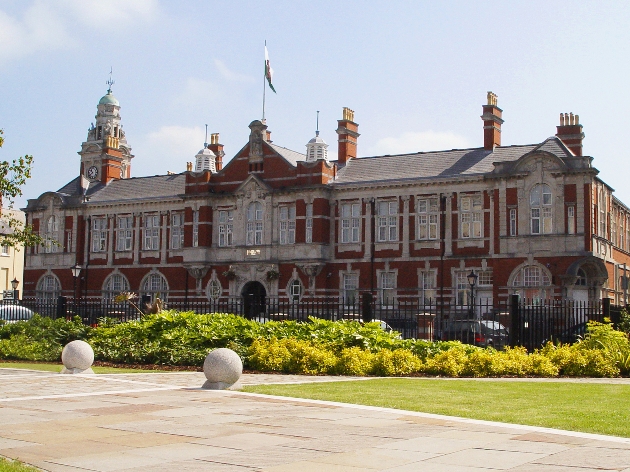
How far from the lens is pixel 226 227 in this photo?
5312cm

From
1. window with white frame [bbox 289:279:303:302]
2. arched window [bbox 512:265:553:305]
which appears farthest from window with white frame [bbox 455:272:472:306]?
window with white frame [bbox 289:279:303:302]

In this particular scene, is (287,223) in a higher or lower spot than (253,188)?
lower

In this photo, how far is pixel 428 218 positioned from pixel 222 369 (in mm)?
32977

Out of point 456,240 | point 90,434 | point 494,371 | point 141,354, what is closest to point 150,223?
point 456,240

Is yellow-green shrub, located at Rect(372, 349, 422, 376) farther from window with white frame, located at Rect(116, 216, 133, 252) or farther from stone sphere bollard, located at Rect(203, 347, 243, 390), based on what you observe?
window with white frame, located at Rect(116, 216, 133, 252)

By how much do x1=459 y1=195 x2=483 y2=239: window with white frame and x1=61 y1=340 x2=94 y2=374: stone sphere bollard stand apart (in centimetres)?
2987

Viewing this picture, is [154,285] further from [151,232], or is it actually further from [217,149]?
[217,149]

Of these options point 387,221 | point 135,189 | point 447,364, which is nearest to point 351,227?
point 387,221

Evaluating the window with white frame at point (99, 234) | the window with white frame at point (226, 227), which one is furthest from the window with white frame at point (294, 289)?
the window with white frame at point (99, 234)

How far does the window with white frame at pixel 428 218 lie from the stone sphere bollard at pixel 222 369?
32.5 meters

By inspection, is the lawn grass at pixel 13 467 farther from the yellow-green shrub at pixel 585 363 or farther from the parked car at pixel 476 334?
the parked car at pixel 476 334

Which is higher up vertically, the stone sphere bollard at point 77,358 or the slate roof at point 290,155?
the slate roof at point 290,155

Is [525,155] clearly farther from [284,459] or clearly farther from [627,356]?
[284,459]

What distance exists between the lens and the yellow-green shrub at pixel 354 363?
769 inches
